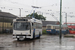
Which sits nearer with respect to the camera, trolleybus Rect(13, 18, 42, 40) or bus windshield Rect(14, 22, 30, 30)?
trolleybus Rect(13, 18, 42, 40)

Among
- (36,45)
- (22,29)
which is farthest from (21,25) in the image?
(36,45)

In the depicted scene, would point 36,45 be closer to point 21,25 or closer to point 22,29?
point 22,29

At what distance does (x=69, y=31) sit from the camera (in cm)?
5409

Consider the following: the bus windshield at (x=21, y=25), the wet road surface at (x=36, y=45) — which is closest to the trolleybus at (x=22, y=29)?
the bus windshield at (x=21, y=25)

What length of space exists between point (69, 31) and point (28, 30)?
1340 inches

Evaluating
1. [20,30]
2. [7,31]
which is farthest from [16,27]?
[7,31]

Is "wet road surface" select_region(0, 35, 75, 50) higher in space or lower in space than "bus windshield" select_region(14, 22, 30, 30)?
lower

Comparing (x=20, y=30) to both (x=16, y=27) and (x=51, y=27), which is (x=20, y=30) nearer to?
(x=16, y=27)

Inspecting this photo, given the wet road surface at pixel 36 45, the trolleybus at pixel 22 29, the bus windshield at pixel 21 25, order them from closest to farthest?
the wet road surface at pixel 36 45
the trolleybus at pixel 22 29
the bus windshield at pixel 21 25

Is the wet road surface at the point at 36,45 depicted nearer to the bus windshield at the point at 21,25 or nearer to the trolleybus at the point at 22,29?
the trolleybus at the point at 22,29

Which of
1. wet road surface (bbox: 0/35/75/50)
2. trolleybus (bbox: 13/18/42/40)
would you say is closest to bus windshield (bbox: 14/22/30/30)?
trolleybus (bbox: 13/18/42/40)

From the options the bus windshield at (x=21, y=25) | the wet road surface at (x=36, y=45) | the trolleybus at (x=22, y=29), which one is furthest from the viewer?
the bus windshield at (x=21, y=25)

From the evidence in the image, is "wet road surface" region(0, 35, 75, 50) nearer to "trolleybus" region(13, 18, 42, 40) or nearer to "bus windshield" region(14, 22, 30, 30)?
"trolleybus" region(13, 18, 42, 40)

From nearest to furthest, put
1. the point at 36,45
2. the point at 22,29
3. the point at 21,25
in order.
Result: the point at 36,45 → the point at 22,29 → the point at 21,25
